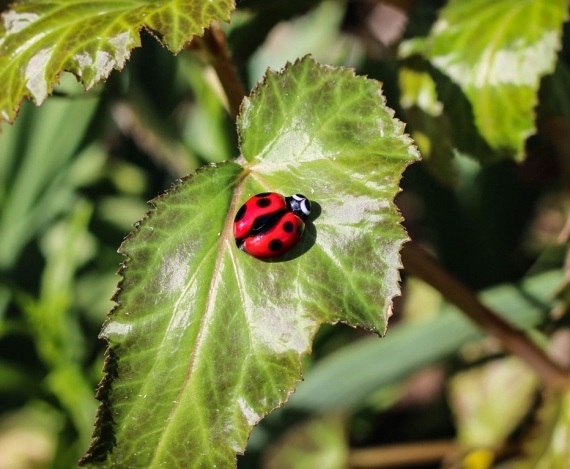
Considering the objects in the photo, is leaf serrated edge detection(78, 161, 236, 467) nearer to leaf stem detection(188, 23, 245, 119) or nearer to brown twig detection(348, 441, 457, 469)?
leaf stem detection(188, 23, 245, 119)

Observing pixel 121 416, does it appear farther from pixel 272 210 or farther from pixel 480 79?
pixel 480 79

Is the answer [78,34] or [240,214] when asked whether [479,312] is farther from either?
[78,34]

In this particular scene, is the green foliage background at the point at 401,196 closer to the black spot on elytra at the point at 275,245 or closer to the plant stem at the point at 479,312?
the plant stem at the point at 479,312

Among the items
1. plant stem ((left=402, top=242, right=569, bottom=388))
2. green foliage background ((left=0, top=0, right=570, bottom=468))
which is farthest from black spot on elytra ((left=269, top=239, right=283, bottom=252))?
green foliage background ((left=0, top=0, right=570, bottom=468))

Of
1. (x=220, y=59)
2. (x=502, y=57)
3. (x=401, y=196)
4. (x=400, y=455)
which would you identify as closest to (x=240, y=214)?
(x=220, y=59)

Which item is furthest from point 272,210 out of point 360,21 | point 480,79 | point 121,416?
point 360,21
